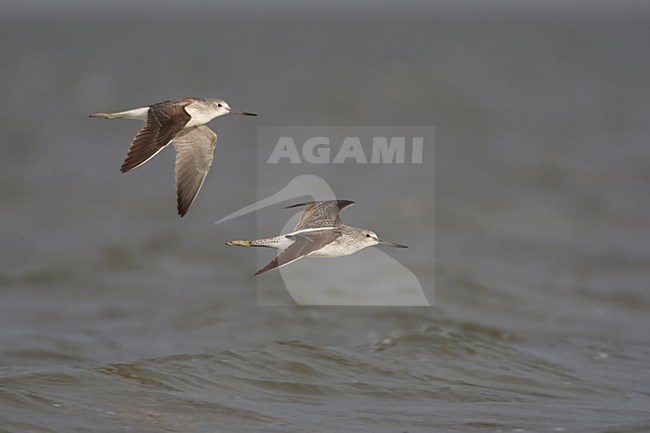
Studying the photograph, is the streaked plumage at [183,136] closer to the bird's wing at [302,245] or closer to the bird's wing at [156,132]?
the bird's wing at [156,132]

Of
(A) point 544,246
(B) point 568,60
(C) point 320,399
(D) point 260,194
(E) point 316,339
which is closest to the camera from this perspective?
(C) point 320,399

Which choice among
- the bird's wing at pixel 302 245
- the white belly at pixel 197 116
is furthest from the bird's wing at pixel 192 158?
the bird's wing at pixel 302 245

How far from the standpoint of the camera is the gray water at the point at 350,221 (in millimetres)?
9016

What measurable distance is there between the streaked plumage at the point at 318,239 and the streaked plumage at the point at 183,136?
23.6 inches

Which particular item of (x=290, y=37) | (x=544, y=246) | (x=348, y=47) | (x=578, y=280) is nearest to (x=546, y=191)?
(x=544, y=246)

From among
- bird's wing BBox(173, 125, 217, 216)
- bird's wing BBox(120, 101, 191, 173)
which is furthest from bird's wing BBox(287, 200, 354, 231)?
bird's wing BBox(120, 101, 191, 173)

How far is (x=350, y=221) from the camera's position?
50.5 ft

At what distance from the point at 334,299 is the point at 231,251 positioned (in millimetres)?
2249

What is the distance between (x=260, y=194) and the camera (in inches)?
659

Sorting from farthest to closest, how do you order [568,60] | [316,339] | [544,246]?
[568,60] < [544,246] < [316,339]

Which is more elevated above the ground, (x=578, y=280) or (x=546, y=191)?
(x=546, y=191)

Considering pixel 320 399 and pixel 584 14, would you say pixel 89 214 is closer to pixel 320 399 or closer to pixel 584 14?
pixel 320 399

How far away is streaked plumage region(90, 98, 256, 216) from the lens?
7493 millimetres

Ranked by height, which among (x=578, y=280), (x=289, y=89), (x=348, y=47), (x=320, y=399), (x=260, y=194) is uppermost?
(x=348, y=47)
